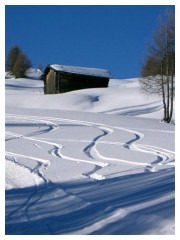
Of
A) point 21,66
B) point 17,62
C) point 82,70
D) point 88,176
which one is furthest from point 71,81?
point 88,176

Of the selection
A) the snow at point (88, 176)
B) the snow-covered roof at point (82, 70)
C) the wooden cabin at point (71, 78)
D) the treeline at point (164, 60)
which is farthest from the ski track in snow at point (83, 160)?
the snow-covered roof at point (82, 70)

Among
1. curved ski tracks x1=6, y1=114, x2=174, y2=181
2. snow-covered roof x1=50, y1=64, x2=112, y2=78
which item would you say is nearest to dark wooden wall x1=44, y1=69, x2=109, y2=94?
snow-covered roof x1=50, y1=64, x2=112, y2=78

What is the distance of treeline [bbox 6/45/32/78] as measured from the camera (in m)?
60.4

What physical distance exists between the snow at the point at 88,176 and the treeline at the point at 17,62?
44.8m

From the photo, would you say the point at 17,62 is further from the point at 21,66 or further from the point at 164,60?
the point at 164,60

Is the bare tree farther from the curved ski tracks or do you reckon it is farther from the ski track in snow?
the curved ski tracks

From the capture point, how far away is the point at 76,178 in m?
7.04

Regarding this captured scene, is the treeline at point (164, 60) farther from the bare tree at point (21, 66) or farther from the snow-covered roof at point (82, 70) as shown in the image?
the bare tree at point (21, 66)

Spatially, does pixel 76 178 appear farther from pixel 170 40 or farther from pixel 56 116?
pixel 170 40

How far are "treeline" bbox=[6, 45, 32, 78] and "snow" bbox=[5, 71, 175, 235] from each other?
4480 centimetres

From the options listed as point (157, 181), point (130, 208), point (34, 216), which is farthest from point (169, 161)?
point (34, 216)

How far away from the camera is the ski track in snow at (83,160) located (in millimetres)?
4859

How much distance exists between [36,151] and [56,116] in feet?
24.3

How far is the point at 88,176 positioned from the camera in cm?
720
